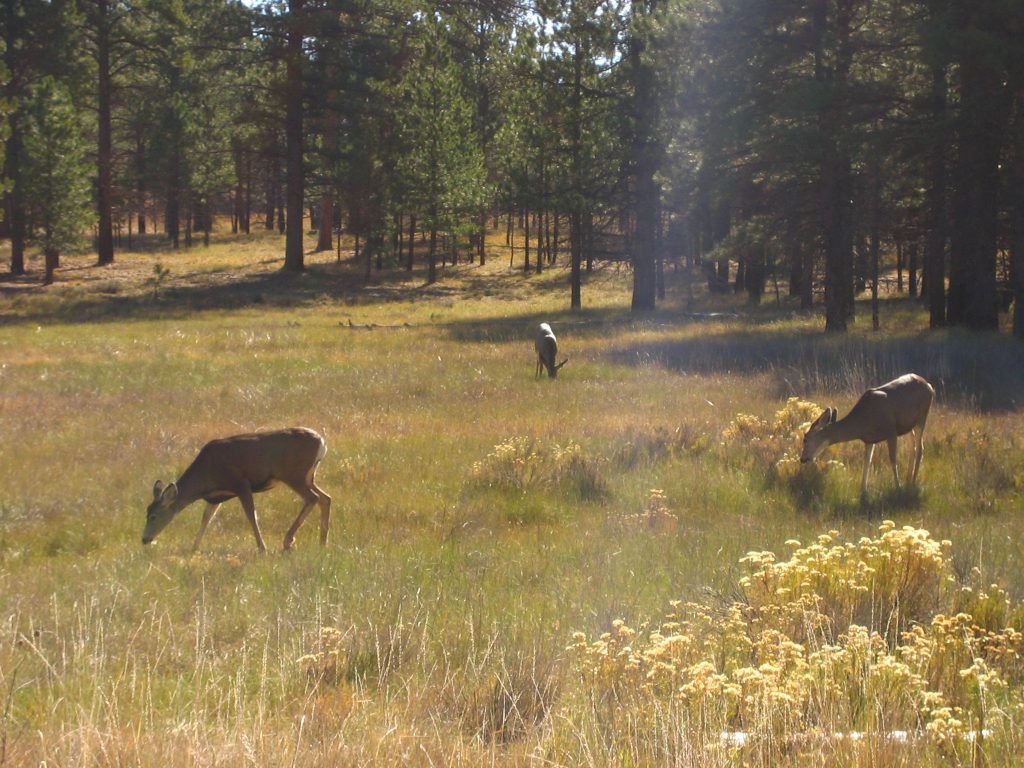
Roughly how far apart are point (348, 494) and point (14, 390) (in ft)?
32.6

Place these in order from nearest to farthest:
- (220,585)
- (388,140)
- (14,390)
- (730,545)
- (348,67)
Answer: (220,585), (730,545), (14,390), (348,67), (388,140)

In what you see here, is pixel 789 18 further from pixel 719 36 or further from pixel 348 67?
pixel 348 67

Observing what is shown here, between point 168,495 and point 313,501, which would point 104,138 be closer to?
point 168,495

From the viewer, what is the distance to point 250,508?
9.59m

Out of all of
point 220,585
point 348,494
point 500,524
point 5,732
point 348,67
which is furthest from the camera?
point 348,67

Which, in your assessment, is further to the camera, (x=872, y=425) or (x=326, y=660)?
(x=872, y=425)

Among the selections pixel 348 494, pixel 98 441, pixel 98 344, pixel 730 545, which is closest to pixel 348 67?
pixel 98 344

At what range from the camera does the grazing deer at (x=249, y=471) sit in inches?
388

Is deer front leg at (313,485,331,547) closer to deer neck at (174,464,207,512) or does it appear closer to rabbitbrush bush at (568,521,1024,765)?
deer neck at (174,464,207,512)

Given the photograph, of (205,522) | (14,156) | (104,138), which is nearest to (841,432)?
(205,522)

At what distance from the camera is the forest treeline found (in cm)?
2392

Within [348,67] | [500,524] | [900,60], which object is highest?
[348,67]

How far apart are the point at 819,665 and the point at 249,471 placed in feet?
19.9

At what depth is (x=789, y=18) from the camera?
85.9ft
